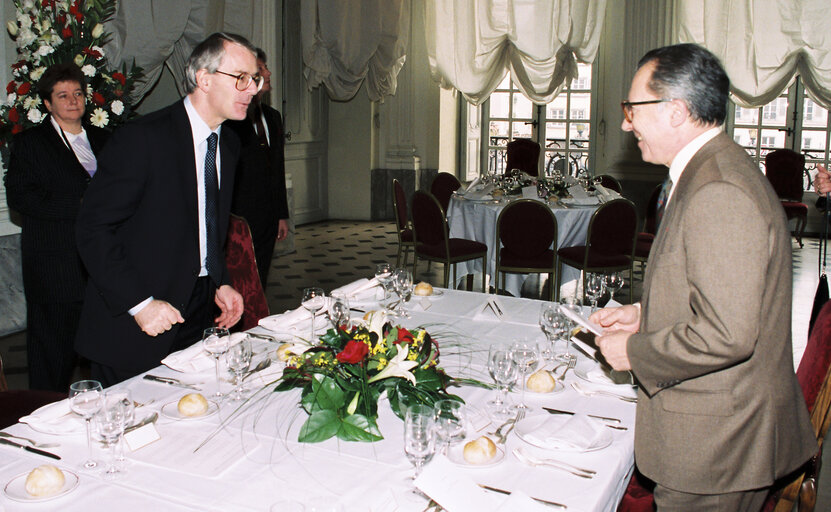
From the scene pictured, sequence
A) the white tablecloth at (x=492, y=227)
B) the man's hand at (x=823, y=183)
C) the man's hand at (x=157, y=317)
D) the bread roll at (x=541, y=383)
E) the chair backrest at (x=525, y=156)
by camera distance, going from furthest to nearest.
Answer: the chair backrest at (x=525, y=156) → the white tablecloth at (x=492, y=227) → the man's hand at (x=823, y=183) → the man's hand at (x=157, y=317) → the bread roll at (x=541, y=383)

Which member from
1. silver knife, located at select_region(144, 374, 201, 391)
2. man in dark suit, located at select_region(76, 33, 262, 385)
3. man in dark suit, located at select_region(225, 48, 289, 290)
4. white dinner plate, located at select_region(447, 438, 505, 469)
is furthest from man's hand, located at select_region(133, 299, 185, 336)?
man in dark suit, located at select_region(225, 48, 289, 290)

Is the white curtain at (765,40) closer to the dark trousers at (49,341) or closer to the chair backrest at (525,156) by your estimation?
the chair backrest at (525,156)

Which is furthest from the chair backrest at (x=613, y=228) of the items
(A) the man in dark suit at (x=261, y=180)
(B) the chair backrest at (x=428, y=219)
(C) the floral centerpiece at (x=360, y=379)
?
(C) the floral centerpiece at (x=360, y=379)

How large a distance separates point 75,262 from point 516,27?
7464mm

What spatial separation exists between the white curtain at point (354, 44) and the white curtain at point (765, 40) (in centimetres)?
366

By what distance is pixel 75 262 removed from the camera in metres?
4.15

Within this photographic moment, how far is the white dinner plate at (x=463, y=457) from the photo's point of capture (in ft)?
5.97

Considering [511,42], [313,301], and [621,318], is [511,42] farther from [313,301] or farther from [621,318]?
[621,318]

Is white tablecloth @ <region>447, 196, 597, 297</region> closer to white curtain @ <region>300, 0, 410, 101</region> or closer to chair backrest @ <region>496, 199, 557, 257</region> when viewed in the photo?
chair backrest @ <region>496, 199, 557, 257</region>

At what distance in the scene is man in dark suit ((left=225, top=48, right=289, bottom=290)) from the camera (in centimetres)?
478

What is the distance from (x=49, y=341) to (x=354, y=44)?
7.09 metres

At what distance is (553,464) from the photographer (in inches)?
72.7

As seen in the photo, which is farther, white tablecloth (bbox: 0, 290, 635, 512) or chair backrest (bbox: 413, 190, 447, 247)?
chair backrest (bbox: 413, 190, 447, 247)

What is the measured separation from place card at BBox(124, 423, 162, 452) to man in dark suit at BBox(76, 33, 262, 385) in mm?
554
